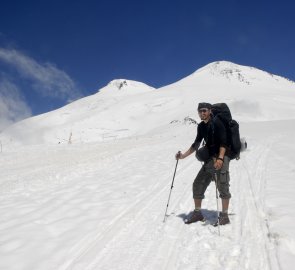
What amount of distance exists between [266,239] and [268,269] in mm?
1143

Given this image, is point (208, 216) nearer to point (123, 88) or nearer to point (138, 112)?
point (138, 112)

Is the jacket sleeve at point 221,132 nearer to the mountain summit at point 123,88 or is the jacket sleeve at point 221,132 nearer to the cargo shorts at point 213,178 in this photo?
the cargo shorts at point 213,178

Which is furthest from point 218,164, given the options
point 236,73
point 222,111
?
point 236,73

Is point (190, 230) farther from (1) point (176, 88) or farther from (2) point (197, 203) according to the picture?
(1) point (176, 88)

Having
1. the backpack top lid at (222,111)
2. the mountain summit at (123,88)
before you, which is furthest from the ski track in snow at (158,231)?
the mountain summit at (123,88)

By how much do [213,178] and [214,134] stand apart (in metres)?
0.94

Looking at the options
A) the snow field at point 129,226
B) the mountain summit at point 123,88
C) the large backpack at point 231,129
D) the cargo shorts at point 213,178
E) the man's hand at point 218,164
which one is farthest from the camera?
the mountain summit at point 123,88

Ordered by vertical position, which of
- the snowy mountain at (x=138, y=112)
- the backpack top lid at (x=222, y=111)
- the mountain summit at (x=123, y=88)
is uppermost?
the mountain summit at (x=123, y=88)

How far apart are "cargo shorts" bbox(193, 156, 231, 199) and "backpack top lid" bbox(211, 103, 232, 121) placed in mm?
770

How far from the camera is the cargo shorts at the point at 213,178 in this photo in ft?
24.0

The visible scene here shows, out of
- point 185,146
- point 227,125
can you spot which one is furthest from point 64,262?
point 185,146

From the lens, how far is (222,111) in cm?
723

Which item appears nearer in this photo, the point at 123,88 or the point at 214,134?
the point at 214,134

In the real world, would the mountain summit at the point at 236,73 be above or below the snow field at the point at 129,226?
above
